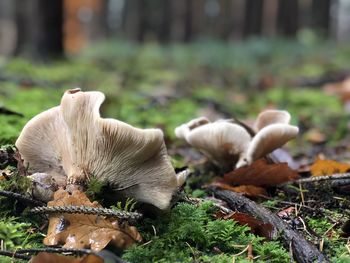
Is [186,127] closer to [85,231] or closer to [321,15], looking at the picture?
[85,231]

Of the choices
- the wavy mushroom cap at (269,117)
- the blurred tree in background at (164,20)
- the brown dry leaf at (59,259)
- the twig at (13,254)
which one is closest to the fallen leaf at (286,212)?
the wavy mushroom cap at (269,117)

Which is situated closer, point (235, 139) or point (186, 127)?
point (235, 139)

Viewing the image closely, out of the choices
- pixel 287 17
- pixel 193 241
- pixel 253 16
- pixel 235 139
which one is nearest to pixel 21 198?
pixel 193 241

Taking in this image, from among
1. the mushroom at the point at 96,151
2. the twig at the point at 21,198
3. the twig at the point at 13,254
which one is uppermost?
the mushroom at the point at 96,151

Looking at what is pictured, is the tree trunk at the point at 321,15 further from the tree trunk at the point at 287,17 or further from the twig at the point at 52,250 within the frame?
the twig at the point at 52,250

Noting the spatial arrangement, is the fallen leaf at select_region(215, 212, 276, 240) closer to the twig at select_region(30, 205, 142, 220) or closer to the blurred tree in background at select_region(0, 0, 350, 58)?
the twig at select_region(30, 205, 142, 220)
